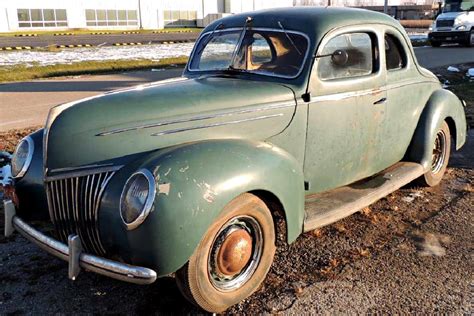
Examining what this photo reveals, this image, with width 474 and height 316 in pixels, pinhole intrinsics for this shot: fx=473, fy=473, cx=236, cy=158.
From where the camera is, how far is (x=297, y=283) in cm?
327

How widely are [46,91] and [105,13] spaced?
3215 cm

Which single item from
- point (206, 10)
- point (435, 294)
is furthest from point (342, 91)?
point (206, 10)

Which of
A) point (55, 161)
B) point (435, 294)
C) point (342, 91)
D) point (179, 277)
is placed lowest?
point (435, 294)

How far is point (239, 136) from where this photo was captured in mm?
3273

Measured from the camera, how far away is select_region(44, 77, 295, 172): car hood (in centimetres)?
285

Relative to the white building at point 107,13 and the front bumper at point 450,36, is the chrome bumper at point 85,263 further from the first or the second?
the white building at point 107,13

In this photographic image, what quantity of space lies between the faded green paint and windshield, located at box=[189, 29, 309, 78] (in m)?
0.09

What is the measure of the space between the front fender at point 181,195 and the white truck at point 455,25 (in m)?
21.8

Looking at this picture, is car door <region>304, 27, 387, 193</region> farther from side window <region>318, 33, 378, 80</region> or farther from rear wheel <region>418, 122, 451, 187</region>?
rear wheel <region>418, 122, 451, 187</region>

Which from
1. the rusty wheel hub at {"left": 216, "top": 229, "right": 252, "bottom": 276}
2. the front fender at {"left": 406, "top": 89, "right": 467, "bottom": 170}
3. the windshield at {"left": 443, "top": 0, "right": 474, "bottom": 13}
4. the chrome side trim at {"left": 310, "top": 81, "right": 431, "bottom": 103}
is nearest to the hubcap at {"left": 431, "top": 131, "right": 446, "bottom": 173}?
the front fender at {"left": 406, "top": 89, "right": 467, "bottom": 170}

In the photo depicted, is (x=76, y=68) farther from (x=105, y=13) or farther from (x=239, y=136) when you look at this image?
(x=105, y=13)

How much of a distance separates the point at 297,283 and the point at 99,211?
56.9 inches

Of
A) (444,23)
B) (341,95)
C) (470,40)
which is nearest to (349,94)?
(341,95)

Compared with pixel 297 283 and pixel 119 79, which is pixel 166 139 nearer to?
pixel 297 283
